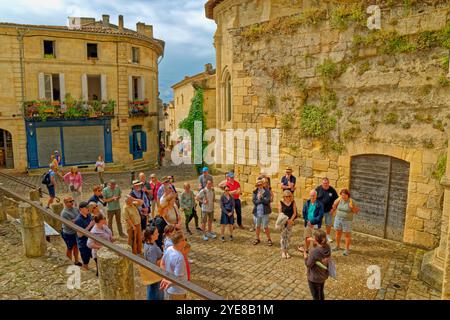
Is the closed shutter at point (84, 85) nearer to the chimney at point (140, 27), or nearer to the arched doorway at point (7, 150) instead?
the arched doorway at point (7, 150)

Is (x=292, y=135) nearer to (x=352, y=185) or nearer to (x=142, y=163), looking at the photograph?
(x=352, y=185)

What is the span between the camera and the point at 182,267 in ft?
15.3

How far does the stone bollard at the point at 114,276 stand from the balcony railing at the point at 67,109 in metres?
19.2

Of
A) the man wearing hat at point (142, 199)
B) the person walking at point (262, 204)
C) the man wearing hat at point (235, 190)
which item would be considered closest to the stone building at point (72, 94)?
the man wearing hat at point (142, 199)

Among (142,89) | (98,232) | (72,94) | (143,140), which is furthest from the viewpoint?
(143,140)

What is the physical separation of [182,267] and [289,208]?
12.0 feet

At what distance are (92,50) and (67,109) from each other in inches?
162

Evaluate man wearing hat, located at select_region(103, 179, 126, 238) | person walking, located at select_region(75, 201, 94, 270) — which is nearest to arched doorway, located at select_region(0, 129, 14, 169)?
man wearing hat, located at select_region(103, 179, 126, 238)

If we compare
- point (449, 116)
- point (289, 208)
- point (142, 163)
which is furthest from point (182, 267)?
point (142, 163)

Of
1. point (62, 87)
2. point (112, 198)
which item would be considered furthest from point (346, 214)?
point (62, 87)

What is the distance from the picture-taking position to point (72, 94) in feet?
70.1

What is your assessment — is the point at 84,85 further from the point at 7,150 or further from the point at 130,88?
the point at 7,150

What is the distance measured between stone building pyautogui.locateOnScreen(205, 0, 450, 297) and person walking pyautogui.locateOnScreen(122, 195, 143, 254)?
16.1ft

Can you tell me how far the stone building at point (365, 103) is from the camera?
771cm
